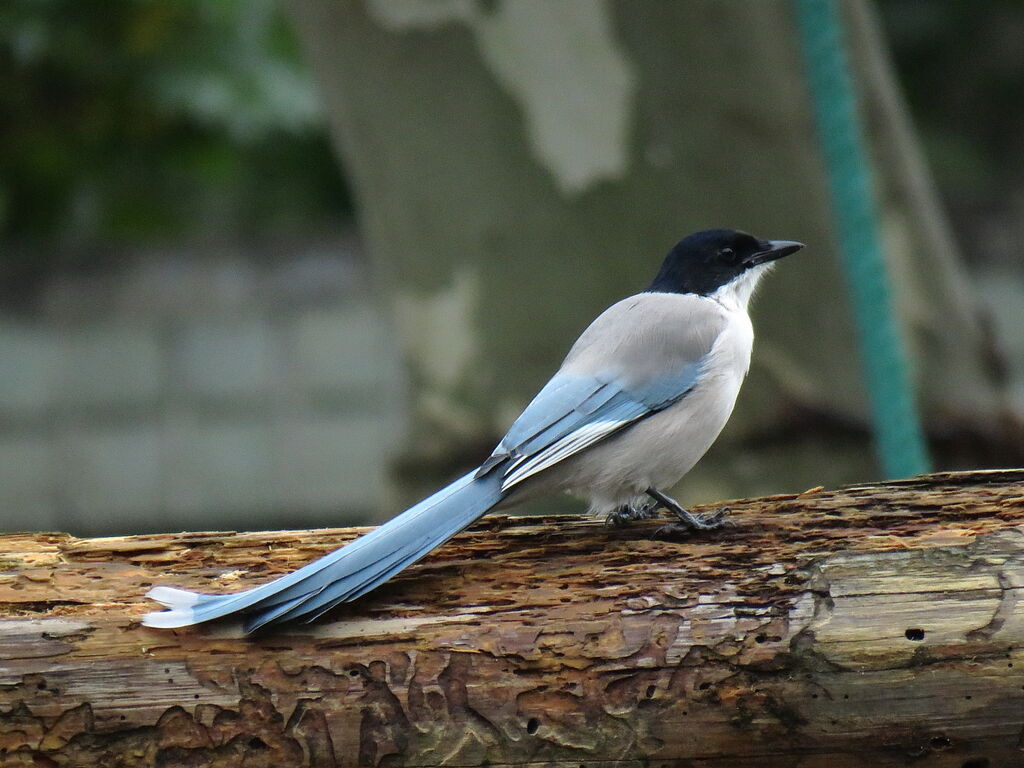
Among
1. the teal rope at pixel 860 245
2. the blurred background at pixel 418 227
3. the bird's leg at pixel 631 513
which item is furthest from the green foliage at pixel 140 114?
the bird's leg at pixel 631 513

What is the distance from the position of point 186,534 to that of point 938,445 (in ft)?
9.67

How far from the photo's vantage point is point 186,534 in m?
2.97

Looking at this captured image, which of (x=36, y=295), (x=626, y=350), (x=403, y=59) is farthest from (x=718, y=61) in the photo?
(x=36, y=295)

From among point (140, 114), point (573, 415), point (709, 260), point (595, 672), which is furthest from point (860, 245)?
point (140, 114)

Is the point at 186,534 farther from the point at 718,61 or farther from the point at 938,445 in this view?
the point at 938,445

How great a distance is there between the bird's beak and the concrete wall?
526 cm

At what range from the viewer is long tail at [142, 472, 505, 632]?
2.53 metres

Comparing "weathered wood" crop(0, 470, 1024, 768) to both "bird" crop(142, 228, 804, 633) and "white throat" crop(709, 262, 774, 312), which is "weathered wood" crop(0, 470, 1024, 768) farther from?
"white throat" crop(709, 262, 774, 312)

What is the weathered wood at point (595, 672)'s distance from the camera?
2.37 meters

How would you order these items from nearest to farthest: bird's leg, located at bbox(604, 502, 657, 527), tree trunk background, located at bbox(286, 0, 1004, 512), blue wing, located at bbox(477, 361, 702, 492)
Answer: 1. blue wing, located at bbox(477, 361, 702, 492)
2. bird's leg, located at bbox(604, 502, 657, 527)
3. tree trunk background, located at bbox(286, 0, 1004, 512)

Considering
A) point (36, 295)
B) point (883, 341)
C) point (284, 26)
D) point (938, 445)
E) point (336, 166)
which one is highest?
point (284, 26)

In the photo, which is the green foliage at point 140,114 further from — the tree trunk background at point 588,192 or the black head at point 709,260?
the black head at point 709,260

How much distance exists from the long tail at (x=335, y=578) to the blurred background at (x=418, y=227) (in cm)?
201

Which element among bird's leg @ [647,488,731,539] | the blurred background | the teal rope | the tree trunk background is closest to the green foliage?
the blurred background
